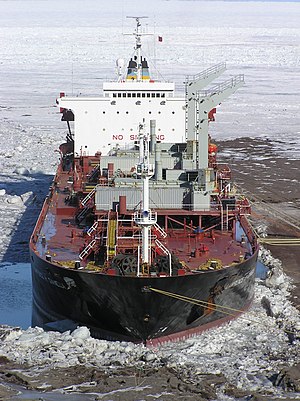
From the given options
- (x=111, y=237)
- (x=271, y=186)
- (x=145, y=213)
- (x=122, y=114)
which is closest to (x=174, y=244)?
(x=111, y=237)

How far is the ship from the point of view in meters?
15.7

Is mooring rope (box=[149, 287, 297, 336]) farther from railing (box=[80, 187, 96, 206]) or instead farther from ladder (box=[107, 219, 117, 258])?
railing (box=[80, 187, 96, 206])

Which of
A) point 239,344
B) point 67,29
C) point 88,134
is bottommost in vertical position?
point 239,344

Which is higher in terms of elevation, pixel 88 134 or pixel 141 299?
pixel 88 134

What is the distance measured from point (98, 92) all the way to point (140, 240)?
35.1 meters

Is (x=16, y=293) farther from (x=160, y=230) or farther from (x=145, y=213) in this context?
(x=145, y=213)

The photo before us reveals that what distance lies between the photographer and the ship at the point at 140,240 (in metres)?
15.7

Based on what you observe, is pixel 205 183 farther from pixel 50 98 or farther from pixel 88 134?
pixel 50 98

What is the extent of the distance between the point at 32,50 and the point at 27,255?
66.5 m

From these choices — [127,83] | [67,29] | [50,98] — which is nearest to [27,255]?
[127,83]

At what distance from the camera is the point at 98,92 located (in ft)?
168

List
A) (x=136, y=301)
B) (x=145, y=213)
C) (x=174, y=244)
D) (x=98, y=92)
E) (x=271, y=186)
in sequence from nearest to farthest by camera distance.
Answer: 1. (x=136, y=301)
2. (x=145, y=213)
3. (x=174, y=244)
4. (x=271, y=186)
5. (x=98, y=92)

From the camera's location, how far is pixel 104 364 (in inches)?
568

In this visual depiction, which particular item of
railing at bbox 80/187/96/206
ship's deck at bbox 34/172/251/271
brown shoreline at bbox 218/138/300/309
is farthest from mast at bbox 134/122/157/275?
railing at bbox 80/187/96/206
